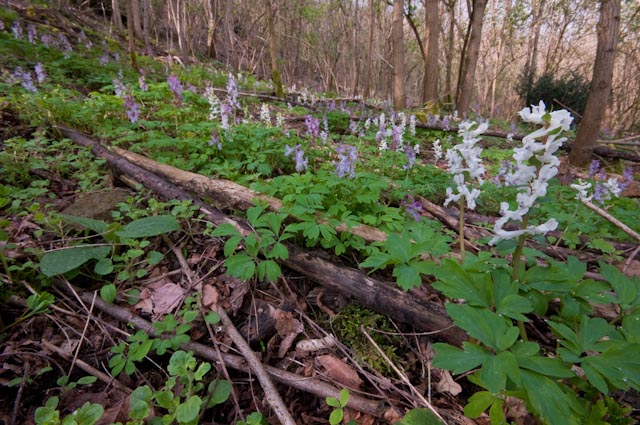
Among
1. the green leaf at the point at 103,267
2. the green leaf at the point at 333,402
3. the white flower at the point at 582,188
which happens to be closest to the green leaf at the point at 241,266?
the green leaf at the point at 333,402

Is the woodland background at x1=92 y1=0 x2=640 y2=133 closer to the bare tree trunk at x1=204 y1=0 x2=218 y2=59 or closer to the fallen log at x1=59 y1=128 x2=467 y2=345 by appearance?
the bare tree trunk at x1=204 y1=0 x2=218 y2=59

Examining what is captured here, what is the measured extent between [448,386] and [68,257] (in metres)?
2.26

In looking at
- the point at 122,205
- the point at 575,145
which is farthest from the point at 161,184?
the point at 575,145

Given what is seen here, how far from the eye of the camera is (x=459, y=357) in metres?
1.09

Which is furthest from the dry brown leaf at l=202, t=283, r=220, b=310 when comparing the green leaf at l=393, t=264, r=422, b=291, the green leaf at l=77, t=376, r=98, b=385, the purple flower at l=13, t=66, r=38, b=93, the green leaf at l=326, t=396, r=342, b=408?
the purple flower at l=13, t=66, r=38, b=93

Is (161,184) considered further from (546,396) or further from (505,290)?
(546,396)

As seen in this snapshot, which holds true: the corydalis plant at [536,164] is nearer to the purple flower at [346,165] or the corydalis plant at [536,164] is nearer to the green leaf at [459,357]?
the green leaf at [459,357]

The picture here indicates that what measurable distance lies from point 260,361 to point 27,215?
2.23 metres

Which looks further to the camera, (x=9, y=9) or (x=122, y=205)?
(x=9, y=9)

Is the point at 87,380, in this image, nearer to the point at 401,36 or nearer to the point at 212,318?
the point at 212,318

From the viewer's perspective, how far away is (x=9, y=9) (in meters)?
9.30

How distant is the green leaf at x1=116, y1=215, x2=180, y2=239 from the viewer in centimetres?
194

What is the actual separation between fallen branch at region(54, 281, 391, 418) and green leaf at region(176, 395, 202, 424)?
327mm

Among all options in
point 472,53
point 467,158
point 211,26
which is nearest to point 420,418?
point 467,158
